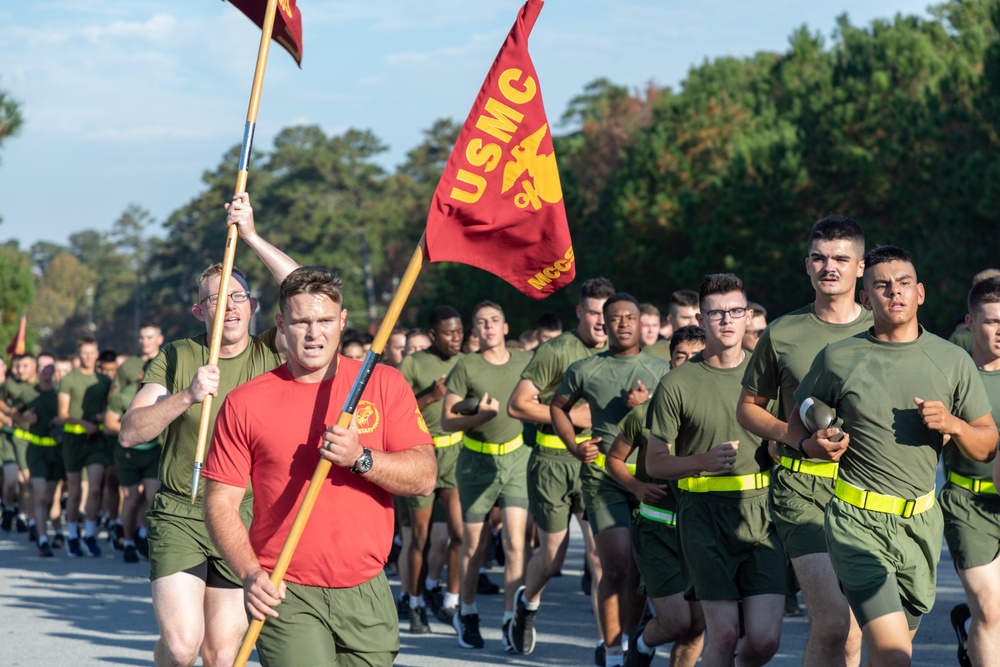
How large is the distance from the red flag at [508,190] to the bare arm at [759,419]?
4.82 feet

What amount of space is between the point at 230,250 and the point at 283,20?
172cm

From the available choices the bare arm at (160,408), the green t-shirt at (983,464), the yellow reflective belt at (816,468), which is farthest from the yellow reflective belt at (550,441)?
the bare arm at (160,408)

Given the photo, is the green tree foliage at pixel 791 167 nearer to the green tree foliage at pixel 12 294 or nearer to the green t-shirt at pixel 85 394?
the green tree foliage at pixel 12 294

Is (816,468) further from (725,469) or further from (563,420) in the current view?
(563,420)

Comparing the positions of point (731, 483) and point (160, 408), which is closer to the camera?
point (160, 408)

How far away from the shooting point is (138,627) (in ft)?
38.0

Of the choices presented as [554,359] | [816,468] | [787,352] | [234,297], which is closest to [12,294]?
[554,359]

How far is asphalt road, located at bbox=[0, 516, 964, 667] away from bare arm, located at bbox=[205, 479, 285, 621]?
15.8 ft

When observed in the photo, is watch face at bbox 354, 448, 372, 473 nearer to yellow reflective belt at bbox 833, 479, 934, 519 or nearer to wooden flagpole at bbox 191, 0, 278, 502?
wooden flagpole at bbox 191, 0, 278, 502

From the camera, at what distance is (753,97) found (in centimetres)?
5159

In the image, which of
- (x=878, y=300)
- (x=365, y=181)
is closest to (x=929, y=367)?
(x=878, y=300)

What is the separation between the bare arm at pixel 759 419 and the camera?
21.7 ft

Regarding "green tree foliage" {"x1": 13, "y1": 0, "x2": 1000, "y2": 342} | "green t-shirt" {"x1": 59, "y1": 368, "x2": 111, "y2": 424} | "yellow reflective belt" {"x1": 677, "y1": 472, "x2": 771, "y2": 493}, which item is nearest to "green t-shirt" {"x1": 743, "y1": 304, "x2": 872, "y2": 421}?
"yellow reflective belt" {"x1": 677, "y1": 472, "x2": 771, "y2": 493}

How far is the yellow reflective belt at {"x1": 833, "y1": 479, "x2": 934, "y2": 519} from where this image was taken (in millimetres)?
6113
